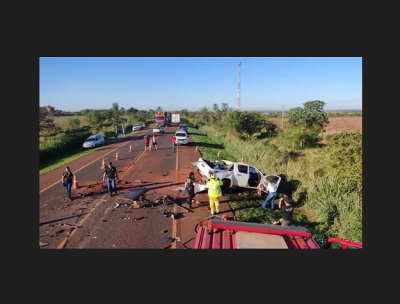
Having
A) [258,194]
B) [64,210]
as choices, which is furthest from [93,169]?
[258,194]

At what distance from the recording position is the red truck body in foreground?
4453mm

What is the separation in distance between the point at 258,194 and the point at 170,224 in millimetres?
4772

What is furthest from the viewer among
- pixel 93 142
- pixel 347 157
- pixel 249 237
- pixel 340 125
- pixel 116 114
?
pixel 340 125

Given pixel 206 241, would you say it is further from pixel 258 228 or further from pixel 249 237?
pixel 258 228

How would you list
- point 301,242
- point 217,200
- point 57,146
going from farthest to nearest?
1. point 57,146
2. point 217,200
3. point 301,242

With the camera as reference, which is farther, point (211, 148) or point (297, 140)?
point (297, 140)

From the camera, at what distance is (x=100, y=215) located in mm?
8266

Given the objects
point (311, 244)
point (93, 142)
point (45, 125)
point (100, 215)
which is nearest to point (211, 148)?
point (93, 142)

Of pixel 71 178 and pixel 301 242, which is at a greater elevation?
pixel 71 178

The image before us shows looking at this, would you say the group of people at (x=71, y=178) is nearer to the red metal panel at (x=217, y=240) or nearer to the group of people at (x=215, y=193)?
the group of people at (x=215, y=193)

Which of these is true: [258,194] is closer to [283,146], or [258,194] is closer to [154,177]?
[154,177]

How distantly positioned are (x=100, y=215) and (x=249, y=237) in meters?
5.80

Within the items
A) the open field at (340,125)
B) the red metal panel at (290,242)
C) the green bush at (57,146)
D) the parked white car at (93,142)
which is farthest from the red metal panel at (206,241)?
the open field at (340,125)

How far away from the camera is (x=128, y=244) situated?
651 cm
